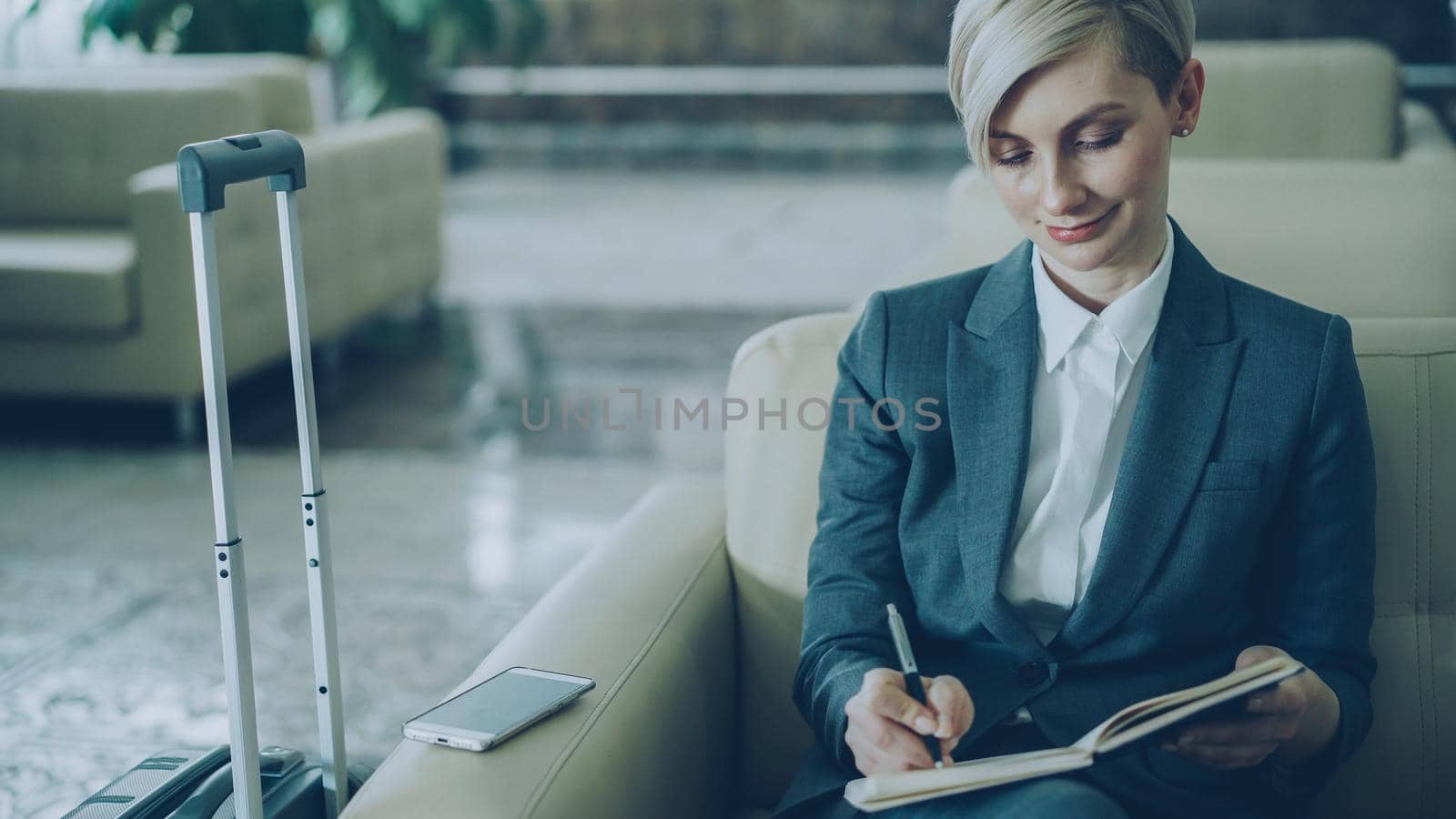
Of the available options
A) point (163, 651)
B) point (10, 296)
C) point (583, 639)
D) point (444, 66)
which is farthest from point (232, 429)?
point (444, 66)

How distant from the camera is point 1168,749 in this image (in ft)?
3.73

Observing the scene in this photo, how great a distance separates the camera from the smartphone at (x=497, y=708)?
1.09m

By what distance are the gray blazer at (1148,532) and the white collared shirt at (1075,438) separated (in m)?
0.02

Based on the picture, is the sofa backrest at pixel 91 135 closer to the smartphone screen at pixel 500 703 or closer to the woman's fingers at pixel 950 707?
the smartphone screen at pixel 500 703

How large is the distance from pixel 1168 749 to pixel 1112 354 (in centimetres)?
32

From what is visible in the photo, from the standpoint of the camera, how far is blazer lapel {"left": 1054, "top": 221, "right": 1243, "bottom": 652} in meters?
1.15

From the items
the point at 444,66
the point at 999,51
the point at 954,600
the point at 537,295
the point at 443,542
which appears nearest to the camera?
the point at 999,51

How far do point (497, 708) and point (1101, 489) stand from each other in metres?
0.53

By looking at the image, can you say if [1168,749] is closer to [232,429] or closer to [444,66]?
[232,429]

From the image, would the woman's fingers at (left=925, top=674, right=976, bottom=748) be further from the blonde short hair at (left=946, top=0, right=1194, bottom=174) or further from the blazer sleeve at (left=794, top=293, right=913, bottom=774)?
the blonde short hair at (left=946, top=0, right=1194, bottom=174)

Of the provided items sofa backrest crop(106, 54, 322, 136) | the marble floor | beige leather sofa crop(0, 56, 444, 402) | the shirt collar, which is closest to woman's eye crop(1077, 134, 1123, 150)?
the shirt collar

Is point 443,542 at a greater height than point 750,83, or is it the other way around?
point 750,83

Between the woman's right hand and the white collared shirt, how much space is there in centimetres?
14

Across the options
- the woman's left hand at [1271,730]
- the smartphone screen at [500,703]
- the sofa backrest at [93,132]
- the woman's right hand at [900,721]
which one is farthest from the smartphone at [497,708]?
the sofa backrest at [93,132]
